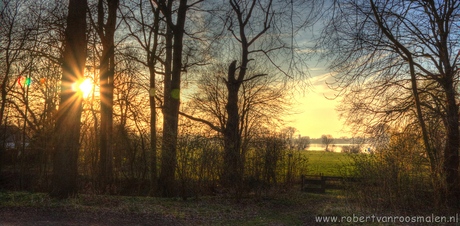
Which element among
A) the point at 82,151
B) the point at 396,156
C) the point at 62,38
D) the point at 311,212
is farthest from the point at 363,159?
the point at 82,151

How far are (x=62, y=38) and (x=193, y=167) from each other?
20.4ft

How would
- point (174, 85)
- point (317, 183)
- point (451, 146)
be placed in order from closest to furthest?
point (451, 146) → point (174, 85) → point (317, 183)

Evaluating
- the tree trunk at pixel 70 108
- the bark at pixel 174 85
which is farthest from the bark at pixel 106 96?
the tree trunk at pixel 70 108

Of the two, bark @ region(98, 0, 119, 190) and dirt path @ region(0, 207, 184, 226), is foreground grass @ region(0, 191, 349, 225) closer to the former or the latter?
dirt path @ region(0, 207, 184, 226)

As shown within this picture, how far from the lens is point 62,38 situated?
9.95 metres

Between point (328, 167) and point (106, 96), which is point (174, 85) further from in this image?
point (328, 167)

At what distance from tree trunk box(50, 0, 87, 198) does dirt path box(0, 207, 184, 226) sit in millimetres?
1316

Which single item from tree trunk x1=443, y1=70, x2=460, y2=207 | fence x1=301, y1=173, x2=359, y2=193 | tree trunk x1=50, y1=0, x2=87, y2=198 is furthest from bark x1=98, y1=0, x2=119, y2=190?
tree trunk x1=443, y1=70, x2=460, y2=207

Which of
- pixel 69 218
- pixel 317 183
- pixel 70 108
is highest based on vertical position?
pixel 70 108

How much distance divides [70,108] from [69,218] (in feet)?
11.6

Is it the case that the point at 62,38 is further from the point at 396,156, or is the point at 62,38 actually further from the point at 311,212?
the point at 396,156

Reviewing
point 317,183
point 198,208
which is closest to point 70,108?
point 198,208

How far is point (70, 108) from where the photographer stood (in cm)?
906

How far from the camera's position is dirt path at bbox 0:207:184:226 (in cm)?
661
